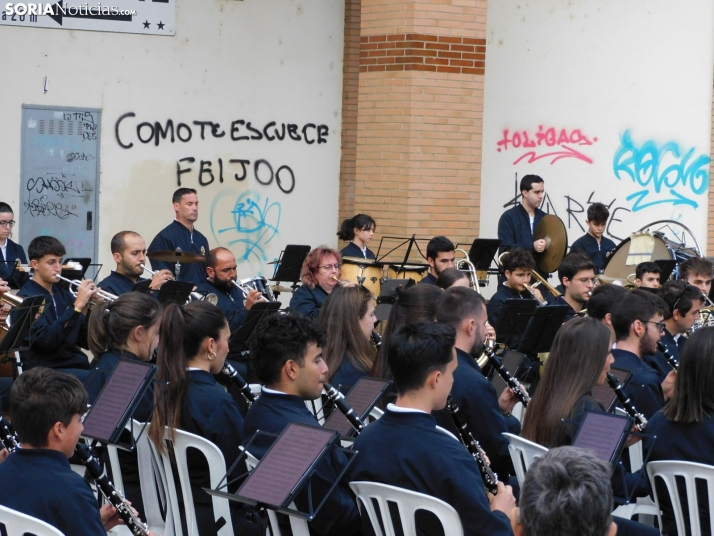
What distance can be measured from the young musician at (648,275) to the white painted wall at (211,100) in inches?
219

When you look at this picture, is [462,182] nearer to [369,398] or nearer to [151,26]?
[151,26]

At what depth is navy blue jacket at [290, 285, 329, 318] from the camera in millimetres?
8500

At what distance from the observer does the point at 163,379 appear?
476 centimetres

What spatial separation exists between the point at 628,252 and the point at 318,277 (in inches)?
141

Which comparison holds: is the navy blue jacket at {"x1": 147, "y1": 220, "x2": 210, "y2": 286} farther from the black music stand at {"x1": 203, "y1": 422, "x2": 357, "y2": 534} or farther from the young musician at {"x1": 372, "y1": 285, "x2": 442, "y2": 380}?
the black music stand at {"x1": 203, "y1": 422, "x2": 357, "y2": 534}

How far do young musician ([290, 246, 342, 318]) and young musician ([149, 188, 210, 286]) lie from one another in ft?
4.73

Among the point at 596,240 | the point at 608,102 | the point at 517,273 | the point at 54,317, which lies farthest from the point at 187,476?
the point at 608,102

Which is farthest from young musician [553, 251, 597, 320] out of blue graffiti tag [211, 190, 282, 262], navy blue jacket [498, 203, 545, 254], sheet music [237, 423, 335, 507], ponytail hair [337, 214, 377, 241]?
blue graffiti tag [211, 190, 282, 262]

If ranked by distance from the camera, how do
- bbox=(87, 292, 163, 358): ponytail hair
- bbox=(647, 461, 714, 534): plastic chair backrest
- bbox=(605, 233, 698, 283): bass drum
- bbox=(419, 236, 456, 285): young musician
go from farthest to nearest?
bbox=(605, 233, 698, 283): bass drum
bbox=(419, 236, 456, 285): young musician
bbox=(87, 292, 163, 358): ponytail hair
bbox=(647, 461, 714, 534): plastic chair backrest

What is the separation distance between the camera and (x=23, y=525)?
11.3 ft

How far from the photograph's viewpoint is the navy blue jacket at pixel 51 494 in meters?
3.55

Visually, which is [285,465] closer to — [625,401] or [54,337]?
[625,401]

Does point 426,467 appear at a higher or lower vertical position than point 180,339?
lower

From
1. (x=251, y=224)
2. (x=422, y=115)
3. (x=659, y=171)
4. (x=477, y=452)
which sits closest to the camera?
(x=477, y=452)
